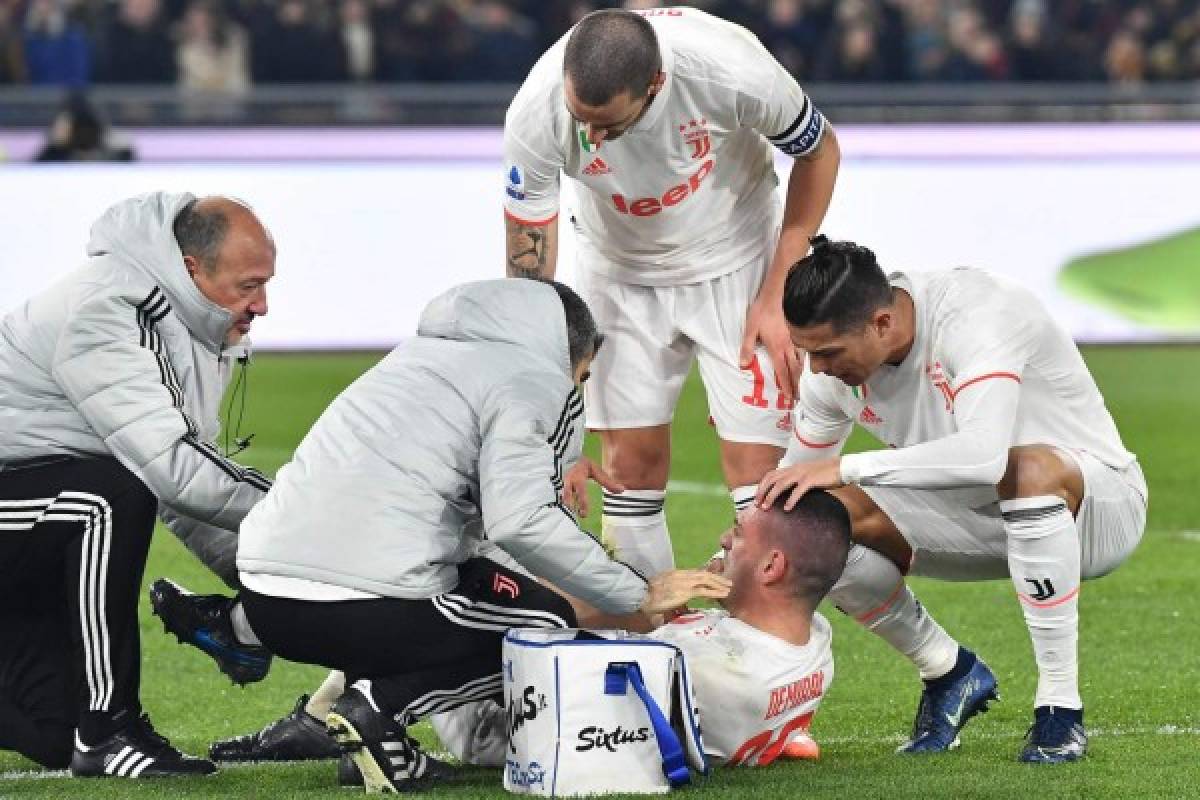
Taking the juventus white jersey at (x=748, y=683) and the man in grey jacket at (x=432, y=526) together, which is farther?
the juventus white jersey at (x=748, y=683)

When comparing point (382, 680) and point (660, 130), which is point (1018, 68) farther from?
point (382, 680)

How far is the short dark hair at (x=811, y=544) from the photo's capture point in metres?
5.88

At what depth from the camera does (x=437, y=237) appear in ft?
52.1

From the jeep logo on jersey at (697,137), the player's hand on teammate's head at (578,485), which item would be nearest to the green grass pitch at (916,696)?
the player's hand on teammate's head at (578,485)

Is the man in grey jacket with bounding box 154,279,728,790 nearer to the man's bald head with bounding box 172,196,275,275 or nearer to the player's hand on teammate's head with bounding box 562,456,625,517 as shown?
the player's hand on teammate's head with bounding box 562,456,625,517

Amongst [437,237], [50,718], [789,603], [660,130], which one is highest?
[660,130]

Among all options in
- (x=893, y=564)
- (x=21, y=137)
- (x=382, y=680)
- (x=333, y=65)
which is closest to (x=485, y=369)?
(x=382, y=680)

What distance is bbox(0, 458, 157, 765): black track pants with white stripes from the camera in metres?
5.87

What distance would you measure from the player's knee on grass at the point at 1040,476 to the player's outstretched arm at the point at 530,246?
179 centimetres

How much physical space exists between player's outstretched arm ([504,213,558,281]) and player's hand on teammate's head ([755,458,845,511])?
4.85ft

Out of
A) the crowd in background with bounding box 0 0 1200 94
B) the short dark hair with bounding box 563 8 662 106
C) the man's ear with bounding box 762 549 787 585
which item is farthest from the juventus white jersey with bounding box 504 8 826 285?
the crowd in background with bounding box 0 0 1200 94

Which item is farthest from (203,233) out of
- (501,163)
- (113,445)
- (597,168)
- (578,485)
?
(501,163)

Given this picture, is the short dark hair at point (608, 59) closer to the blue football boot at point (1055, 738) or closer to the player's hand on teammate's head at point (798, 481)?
the player's hand on teammate's head at point (798, 481)

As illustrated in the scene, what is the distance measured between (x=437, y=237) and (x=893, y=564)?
985cm
